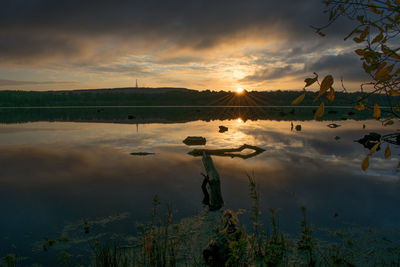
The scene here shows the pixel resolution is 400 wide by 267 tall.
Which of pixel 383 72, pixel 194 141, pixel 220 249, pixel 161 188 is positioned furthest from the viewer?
pixel 194 141

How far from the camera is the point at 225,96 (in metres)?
160

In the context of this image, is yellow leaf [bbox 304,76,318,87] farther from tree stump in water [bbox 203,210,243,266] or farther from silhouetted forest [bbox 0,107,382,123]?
silhouetted forest [bbox 0,107,382,123]

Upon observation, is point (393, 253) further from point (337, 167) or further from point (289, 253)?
point (337, 167)

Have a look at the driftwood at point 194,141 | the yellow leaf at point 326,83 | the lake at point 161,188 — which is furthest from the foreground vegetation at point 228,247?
the driftwood at point 194,141

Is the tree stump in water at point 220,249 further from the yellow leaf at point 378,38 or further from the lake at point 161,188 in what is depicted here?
the yellow leaf at point 378,38

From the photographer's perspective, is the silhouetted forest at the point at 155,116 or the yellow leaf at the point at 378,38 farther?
the silhouetted forest at the point at 155,116

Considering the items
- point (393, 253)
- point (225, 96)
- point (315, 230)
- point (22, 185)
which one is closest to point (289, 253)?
point (315, 230)

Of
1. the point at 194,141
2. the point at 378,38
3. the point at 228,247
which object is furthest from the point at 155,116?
the point at 378,38

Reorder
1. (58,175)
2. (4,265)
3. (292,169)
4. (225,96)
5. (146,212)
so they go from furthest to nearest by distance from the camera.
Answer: (225,96) → (292,169) → (58,175) → (146,212) → (4,265)

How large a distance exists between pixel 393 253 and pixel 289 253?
6.76 feet

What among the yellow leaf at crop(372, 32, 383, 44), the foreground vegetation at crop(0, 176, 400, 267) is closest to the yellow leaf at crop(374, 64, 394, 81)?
the yellow leaf at crop(372, 32, 383, 44)

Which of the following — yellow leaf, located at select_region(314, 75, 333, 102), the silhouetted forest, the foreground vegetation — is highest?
yellow leaf, located at select_region(314, 75, 333, 102)

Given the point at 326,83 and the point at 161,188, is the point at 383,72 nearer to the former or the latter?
the point at 326,83

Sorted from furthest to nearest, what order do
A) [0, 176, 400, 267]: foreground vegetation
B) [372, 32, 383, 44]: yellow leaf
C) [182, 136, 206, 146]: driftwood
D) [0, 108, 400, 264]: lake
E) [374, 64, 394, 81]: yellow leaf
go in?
[182, 136, 206, 146]: driftwood → [0, 108, 400, 264]: lake → [0, 176, 400, 267]: foreground vegetation → [372, 32, 383, 44]: yellow leaf → [374, 64, 394, 81]: yellow leaf
